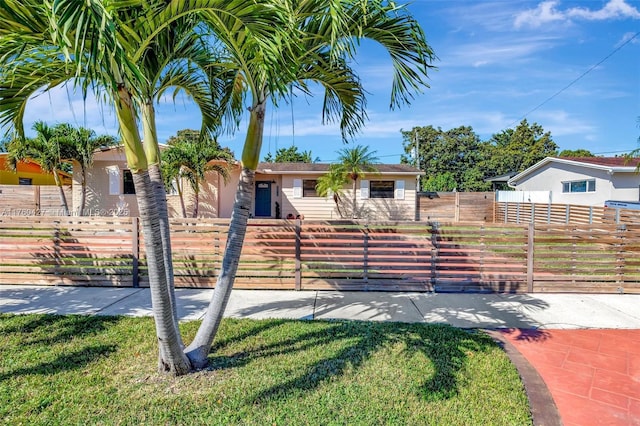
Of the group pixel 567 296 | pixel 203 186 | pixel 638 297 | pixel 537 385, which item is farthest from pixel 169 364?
pixel 203 186

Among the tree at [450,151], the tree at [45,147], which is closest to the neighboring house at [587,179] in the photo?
the tree at [450,151]

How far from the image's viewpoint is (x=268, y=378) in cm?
301

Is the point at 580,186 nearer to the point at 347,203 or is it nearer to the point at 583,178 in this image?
the point at 583,178

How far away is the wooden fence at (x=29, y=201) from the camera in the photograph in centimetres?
1538

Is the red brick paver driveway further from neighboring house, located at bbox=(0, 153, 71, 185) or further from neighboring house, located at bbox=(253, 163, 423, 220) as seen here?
neighboring house, located at bbox=(0, 153, 71, 185)

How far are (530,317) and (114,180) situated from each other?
15.4 metres

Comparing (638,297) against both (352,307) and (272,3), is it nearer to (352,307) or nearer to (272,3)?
(352,307)

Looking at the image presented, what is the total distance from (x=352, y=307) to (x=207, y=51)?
3.81 m

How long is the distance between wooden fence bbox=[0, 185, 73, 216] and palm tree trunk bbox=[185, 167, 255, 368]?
16.1m

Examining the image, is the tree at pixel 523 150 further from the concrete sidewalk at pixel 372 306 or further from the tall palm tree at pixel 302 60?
the tall palm tree at pixel 302 60

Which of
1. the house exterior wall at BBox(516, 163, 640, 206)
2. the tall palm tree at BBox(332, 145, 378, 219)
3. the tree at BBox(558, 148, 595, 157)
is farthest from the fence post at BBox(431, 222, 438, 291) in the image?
the tree at BBox(558, 148, 595, 157)

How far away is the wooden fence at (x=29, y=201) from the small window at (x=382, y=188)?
14460mm

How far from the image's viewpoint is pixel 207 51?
3.10 metres

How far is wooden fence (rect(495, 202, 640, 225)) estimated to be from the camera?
31.9ft
